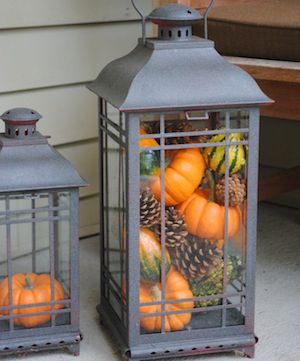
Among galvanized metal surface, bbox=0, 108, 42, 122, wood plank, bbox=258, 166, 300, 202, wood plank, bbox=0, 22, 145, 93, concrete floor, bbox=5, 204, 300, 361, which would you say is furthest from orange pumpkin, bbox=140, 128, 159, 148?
wood plank, bbox=258, 166, 300, 202

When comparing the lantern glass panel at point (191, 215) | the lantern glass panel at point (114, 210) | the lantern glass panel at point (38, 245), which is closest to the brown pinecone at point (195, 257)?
the lantern glass panel at point (191, 215)

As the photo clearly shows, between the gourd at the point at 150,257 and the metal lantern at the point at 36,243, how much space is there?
136 millimetres

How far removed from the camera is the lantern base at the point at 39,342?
1600 mm

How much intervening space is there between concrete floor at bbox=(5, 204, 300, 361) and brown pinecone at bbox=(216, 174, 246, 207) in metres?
0.32

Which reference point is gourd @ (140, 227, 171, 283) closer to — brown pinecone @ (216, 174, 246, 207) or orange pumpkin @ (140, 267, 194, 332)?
orange pumpkin @ (140, 267, 194, 332)

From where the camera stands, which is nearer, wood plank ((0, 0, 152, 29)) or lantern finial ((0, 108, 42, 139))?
lantern finial ((0, 108, 42, 139))

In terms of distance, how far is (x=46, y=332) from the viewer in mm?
1625

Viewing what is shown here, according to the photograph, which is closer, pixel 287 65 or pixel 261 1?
pixel 287 65

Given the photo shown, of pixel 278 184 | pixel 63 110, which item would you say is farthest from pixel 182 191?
pixel 278 184

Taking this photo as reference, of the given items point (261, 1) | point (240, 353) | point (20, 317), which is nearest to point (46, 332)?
point (20, 317)

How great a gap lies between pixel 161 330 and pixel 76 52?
0.97m

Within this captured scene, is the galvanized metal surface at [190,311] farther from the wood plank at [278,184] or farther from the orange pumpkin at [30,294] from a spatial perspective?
the wood plank at [278,184]

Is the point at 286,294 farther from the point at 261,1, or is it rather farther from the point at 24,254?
the point at 261,1

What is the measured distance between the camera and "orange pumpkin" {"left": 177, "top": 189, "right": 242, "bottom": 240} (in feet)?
5.13
